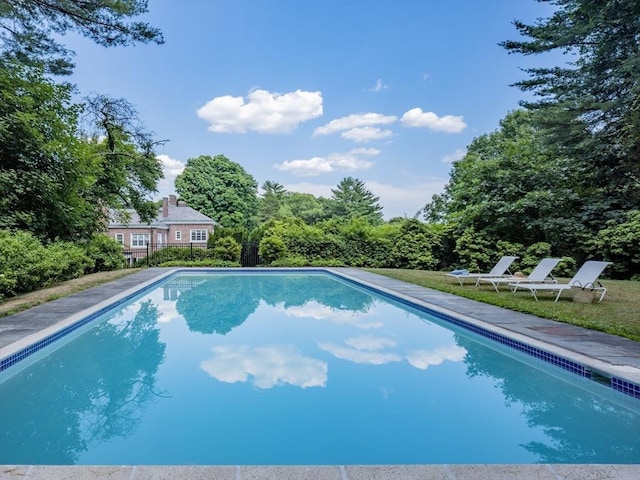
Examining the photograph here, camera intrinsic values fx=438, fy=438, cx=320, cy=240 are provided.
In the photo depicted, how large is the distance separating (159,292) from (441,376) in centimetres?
915

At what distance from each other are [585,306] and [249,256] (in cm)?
1473

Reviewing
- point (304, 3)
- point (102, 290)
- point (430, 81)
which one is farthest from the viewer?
point (430, 81)

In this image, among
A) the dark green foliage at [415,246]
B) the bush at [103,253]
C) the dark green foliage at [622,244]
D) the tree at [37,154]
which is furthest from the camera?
the dark green foliage at [415,246]

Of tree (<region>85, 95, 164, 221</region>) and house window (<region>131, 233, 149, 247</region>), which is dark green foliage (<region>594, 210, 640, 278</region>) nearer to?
tree (<region>85, 95, 164, 221</region>)

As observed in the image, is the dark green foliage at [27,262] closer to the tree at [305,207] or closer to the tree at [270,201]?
the tree at [305,207]

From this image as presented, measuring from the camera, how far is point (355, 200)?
40688 millimetres

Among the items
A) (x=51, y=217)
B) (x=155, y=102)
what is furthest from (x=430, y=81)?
(x=51, y=217)

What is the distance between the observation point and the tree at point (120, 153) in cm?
1628

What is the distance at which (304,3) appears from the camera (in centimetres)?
1711

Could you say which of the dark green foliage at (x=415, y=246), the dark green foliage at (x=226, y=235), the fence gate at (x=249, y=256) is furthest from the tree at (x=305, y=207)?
the dark green foliage at (x=415, y=246)

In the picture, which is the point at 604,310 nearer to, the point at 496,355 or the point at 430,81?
the point at 496,355

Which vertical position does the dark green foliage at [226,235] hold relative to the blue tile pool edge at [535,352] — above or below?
above

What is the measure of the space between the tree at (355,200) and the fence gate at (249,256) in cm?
1950

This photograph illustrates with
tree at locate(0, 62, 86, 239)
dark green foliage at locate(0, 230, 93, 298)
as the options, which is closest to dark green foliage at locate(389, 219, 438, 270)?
tree at locate(0, 62, 86, 239)
